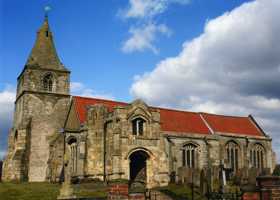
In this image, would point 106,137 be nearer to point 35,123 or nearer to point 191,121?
point 35,123

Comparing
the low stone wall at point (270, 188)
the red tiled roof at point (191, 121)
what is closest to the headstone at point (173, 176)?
the red tiled roof at point (191, 121)

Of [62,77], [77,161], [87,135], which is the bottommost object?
[77,161]

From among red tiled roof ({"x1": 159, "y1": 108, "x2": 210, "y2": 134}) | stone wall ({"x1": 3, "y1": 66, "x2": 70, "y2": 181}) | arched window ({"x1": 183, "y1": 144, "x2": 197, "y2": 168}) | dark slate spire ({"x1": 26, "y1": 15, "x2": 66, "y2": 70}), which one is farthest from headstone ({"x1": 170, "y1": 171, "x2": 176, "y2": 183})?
dark slate spire ({"x1": 26, "y1": 15, "x2": 66, "y2": 70})

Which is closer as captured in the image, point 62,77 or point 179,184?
point 179,184

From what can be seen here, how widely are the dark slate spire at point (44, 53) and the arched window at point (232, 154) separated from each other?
2204cm

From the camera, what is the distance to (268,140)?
48.7 metres

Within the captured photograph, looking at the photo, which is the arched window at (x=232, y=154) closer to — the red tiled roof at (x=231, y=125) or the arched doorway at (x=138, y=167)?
the red tiled roof at (x=231, y=125)

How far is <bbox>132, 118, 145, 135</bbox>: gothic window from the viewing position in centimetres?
3441

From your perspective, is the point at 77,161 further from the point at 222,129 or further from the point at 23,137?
the point at 222,129

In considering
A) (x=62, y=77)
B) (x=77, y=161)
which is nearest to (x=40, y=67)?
(x=62, y=77)

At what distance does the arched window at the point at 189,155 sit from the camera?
4172cm

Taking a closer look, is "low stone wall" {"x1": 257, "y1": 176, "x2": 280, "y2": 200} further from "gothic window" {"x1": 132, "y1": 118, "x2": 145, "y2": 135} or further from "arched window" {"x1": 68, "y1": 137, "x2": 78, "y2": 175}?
"arched window" {"x1": 68, "y1": 137, "x2": 78, "y2": 175}

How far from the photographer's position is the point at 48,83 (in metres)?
43.1

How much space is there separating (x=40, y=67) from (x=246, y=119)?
94.2ft
